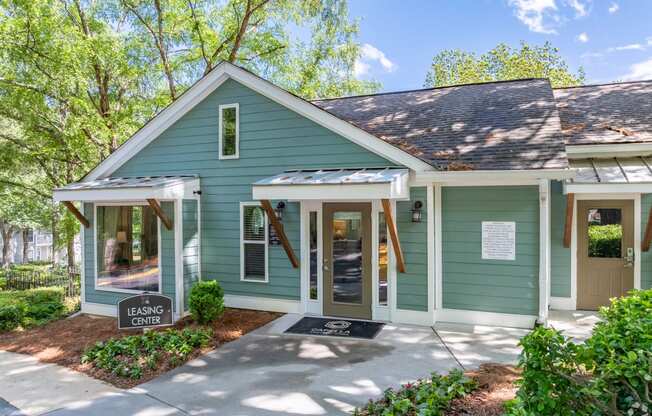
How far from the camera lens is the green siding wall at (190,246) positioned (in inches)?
337

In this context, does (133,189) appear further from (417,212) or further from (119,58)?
(119,58)

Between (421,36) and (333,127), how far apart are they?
22.7 meters

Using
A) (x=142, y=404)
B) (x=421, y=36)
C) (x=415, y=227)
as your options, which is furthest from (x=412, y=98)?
(x=421, y=36)

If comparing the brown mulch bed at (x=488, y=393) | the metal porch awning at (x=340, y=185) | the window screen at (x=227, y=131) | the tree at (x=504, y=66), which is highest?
the tree at (x=504, y=66)

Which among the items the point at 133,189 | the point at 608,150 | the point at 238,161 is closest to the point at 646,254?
the point at 608,150

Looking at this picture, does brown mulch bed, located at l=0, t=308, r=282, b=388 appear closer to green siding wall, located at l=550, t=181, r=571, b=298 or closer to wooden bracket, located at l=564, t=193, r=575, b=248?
green siding wall, located at l=550, t=181, r=571, b=298

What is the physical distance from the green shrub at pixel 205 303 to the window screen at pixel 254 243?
1116 mm

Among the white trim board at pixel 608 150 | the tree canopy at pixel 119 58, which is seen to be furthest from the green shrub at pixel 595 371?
the tree canopy at pixel 119 58

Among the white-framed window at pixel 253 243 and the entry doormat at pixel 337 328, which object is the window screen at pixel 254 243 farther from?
the entry doormat at pixel 337 328

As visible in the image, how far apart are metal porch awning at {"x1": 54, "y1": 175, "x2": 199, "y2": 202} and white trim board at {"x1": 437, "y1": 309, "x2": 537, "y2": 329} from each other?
558 cm

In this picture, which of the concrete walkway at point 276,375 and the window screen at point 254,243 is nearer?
the concrete walkway at point 276,375

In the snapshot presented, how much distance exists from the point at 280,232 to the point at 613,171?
6.31m

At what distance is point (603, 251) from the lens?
8148 millimetres

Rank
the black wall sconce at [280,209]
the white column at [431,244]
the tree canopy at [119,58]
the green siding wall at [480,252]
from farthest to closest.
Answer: the tree canopy at [119,58], the black wall sconce at [280,209], the white column at [431,244], the green siding wall at [480,252]
